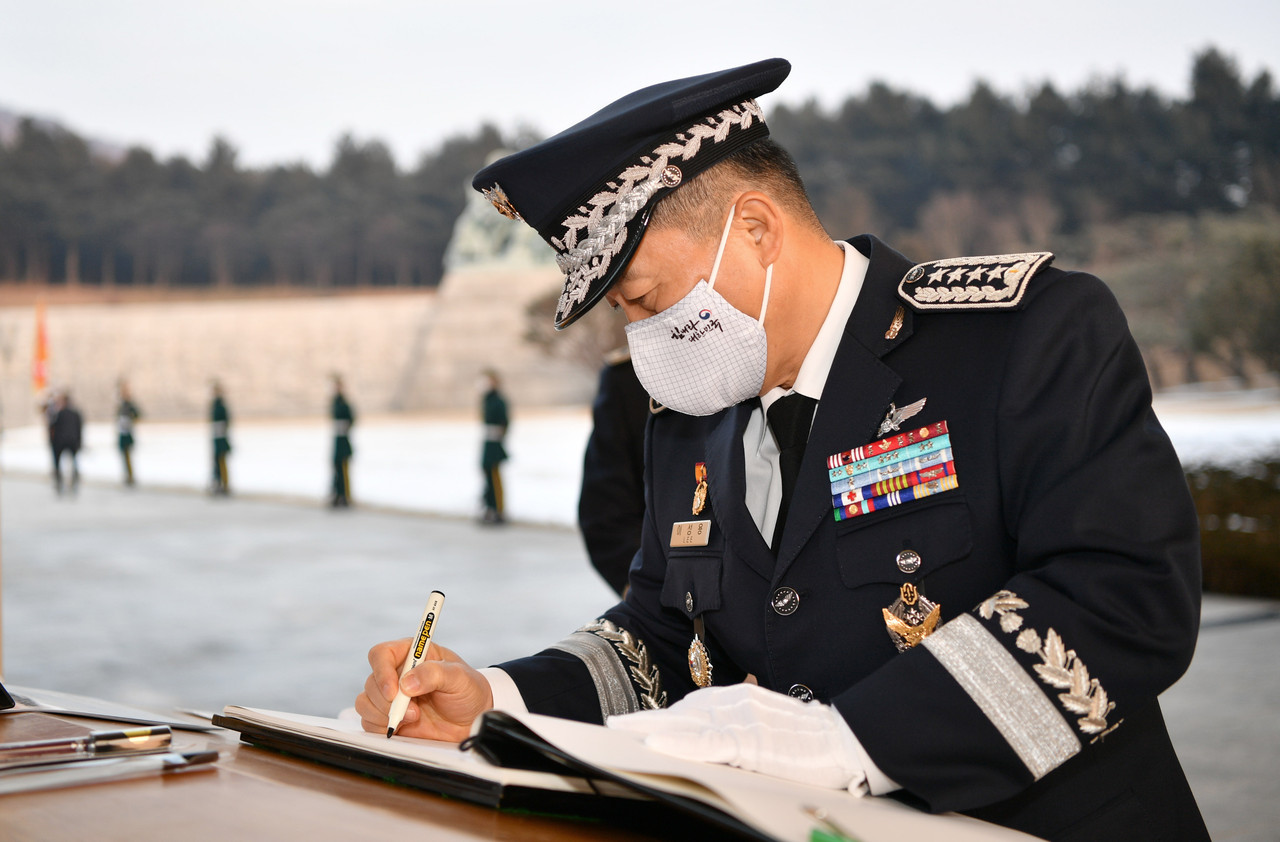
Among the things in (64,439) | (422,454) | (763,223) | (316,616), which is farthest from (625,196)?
(422,454)

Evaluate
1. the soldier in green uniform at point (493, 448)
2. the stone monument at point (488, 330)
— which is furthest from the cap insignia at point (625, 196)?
the stone monument at point (488, 330)

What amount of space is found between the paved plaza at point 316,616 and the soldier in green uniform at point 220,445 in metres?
2.85

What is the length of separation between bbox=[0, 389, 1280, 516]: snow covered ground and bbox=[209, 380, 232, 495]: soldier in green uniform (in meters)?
0.48

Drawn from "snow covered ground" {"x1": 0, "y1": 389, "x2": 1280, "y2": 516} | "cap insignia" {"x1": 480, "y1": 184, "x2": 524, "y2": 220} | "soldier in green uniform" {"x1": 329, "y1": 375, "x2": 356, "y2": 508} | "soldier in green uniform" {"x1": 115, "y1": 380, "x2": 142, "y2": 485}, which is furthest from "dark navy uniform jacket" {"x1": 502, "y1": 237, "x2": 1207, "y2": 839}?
"soldier in green uniform" {"x1": 115, "y1": 380, "x2": 142, "y2": 485}

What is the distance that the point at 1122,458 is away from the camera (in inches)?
38.4

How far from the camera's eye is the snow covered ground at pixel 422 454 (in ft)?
37.6

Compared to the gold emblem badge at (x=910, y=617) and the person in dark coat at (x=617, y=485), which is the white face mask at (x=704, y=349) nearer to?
the gold emblem badge at (x=910, y=617)

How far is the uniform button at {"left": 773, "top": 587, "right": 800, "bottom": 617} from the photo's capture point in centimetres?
117

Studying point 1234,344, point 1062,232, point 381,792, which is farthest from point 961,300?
point 1062,232

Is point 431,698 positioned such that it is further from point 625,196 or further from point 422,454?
point 422,454

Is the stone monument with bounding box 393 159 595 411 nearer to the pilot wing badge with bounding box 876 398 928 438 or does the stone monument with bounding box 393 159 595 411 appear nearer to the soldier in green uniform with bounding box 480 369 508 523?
the soldier in green uniform with bounding box 480 369 508 523

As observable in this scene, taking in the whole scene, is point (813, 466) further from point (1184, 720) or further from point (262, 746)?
point (1184, 720)

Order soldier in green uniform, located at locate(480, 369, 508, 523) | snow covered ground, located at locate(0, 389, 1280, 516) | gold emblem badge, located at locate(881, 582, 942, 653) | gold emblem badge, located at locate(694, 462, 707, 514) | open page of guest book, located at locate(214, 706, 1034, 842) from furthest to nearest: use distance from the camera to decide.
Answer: snow covered ground, located at locate(0, 389, 1280, 516) < soldier in green uniform, located at locate(480, 369, 508, 523) < gold emblem badge, located at locate(694, 462, 707, 514) < gold emblem badge, located at locate(881, 582, 942, 653) < open page of guest book, located at locate(214, 706, 1034, 842)

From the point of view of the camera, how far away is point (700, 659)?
131cm
